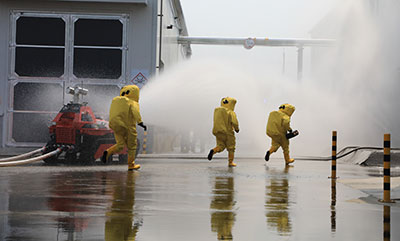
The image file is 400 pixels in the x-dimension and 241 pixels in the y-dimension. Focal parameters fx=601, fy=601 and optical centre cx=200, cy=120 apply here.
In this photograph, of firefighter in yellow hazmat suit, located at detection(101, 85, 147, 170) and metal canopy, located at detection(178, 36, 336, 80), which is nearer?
firefighter in yellow hazmat suit, located at detection(101, 85, 147, 170)

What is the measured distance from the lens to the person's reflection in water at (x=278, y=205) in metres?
5.27

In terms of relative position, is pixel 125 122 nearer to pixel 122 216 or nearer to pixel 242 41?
pixel 122 216

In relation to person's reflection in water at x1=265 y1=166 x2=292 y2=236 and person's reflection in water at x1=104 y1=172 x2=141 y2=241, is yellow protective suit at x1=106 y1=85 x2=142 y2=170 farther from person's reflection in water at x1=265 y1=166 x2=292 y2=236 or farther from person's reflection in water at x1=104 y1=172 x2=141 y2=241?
person's reflection in water at x1=104 y1=172 x2=141 y2=241

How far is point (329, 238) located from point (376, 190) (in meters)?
4.16

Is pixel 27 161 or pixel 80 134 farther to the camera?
pixel 80 134

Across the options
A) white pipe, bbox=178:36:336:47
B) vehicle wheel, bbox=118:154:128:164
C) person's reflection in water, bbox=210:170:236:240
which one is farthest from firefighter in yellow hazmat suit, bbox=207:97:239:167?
white pipe, bbox=178:36:336:47

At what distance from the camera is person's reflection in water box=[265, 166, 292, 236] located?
17.3ft

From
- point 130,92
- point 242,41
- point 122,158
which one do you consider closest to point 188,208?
point 130,92

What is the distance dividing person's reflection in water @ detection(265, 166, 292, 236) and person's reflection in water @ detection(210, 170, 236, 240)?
0.38 m

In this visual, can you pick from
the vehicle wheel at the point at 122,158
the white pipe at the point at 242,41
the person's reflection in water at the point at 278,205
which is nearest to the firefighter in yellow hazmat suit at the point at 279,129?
the vehicle wheel at the point at 122,158

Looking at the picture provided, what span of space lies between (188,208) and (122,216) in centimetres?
91

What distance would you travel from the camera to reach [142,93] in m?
18.0

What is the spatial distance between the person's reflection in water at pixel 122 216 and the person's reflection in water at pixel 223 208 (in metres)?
0.70

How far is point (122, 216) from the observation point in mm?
5625
